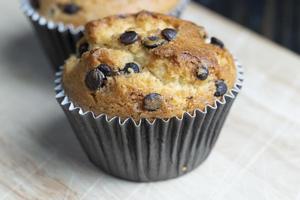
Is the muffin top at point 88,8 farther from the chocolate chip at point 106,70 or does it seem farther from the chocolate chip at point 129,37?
the chocolate chip at point 106,70

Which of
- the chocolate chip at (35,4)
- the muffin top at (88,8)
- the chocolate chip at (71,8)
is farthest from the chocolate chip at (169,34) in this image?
the chocolate chip at (35,4)

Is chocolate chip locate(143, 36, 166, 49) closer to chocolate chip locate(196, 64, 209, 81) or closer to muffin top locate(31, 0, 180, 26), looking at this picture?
chocolate chip locate(196, 64, 209, 81)

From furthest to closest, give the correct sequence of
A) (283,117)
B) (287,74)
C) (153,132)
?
(287,74) < (283,117) < (153,132)

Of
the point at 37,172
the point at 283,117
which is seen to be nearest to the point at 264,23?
the point at 283,117

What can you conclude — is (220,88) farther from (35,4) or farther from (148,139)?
(35,4)

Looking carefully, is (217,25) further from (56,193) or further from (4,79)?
(56,193)

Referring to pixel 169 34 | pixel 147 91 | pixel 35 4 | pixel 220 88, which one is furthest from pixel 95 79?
pixel 35 4

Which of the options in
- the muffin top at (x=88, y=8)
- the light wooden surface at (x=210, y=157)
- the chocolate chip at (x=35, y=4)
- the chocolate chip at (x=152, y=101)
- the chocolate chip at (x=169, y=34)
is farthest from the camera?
the chocolate chip at (x=35, y=4)
